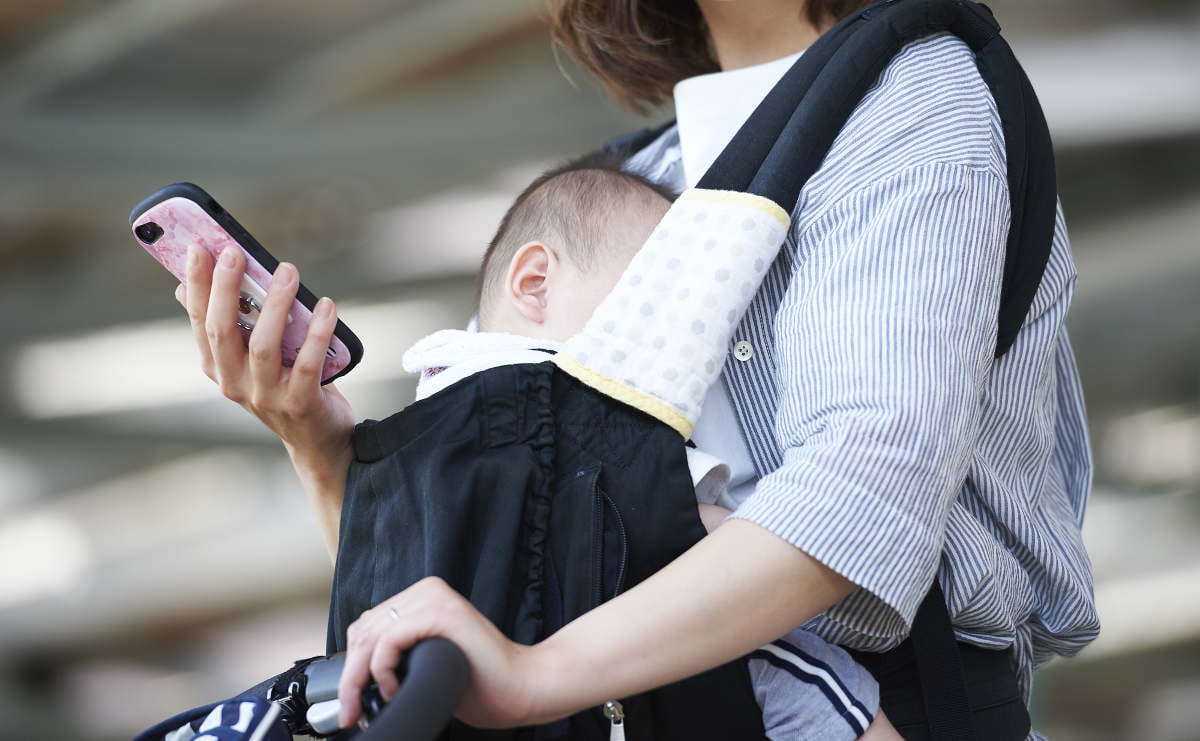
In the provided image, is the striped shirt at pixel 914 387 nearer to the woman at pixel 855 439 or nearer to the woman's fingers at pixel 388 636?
the woman at pixel 855 439

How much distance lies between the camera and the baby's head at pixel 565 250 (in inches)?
38.4

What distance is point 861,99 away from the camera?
882 mm

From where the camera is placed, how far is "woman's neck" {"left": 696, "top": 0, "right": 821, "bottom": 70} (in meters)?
1.17

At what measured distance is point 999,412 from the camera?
89 centimetres

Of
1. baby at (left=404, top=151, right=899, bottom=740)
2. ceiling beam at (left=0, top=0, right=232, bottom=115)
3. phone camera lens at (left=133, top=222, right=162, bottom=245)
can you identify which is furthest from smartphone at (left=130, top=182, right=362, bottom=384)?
ceiling beam at (left=0, top=0, right=232, bottom=115)

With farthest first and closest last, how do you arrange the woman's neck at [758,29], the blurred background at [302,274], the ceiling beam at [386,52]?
the ceiling beam at [386,52] < the blurred background at [302,274] < the woman's neck at [758,29]

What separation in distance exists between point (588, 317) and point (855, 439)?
0.32m

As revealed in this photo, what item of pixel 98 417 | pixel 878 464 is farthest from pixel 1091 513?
pixel 98 417

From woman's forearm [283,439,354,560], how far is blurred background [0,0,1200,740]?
90.0 inches

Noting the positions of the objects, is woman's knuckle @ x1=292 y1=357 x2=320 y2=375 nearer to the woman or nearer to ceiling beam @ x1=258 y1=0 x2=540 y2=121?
the woman

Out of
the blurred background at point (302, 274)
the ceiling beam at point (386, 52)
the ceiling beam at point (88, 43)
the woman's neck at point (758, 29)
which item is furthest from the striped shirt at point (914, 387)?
the ceiling beam at point (88, 43)

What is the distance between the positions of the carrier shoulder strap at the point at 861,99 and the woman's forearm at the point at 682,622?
0.27 meters

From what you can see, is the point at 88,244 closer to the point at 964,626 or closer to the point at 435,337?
the point at 435,337

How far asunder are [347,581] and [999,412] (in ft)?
1.69
